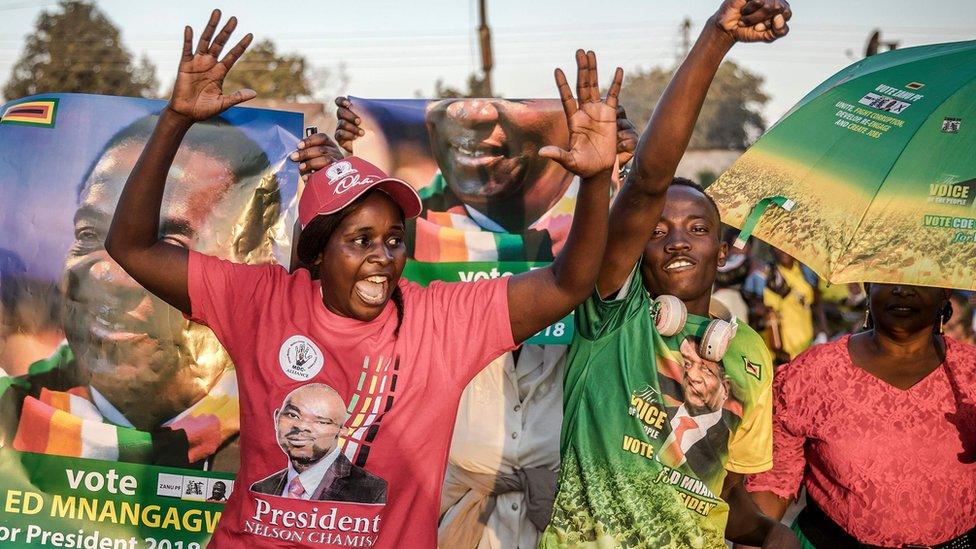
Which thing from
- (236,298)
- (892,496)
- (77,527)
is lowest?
(77,527)

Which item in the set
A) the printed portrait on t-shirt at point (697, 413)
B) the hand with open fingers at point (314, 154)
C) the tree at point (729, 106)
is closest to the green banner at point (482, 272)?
the hand with open fingers at point (314, 154)

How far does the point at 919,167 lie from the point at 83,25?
42808 millimetres

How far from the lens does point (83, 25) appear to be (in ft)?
137

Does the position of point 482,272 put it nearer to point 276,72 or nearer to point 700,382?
point 700,382

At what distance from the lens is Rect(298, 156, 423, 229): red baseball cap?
3.02 m

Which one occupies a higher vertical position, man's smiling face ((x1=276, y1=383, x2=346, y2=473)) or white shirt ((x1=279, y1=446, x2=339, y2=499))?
man's smiling face ((x1=276, y1=383, x2=346, y2=473))

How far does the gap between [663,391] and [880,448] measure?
109 centimetres

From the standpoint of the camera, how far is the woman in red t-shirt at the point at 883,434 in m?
3.91

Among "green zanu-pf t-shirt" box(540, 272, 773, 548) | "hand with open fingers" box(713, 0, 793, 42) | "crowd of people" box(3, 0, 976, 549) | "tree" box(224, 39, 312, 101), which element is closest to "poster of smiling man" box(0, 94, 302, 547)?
"crowd of people" box(3, 0, 976, 549)

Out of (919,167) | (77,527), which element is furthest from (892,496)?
(77,527)

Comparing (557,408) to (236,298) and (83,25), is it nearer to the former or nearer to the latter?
(236,298)

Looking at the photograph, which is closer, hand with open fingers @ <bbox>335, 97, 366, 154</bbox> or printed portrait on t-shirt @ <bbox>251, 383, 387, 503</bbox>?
printed portrait on t-shirt @ <bbox>251, 383, 387, 503</bbox>

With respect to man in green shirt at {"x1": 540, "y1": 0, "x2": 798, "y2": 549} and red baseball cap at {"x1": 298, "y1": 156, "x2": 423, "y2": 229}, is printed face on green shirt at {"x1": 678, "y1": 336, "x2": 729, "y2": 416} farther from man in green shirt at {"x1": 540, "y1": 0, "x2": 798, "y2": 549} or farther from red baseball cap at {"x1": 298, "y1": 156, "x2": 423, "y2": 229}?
red baseball cap at {"x1": 298, "y1": 156, "x2": 423, "y2": 229}

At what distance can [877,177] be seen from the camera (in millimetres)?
3398
